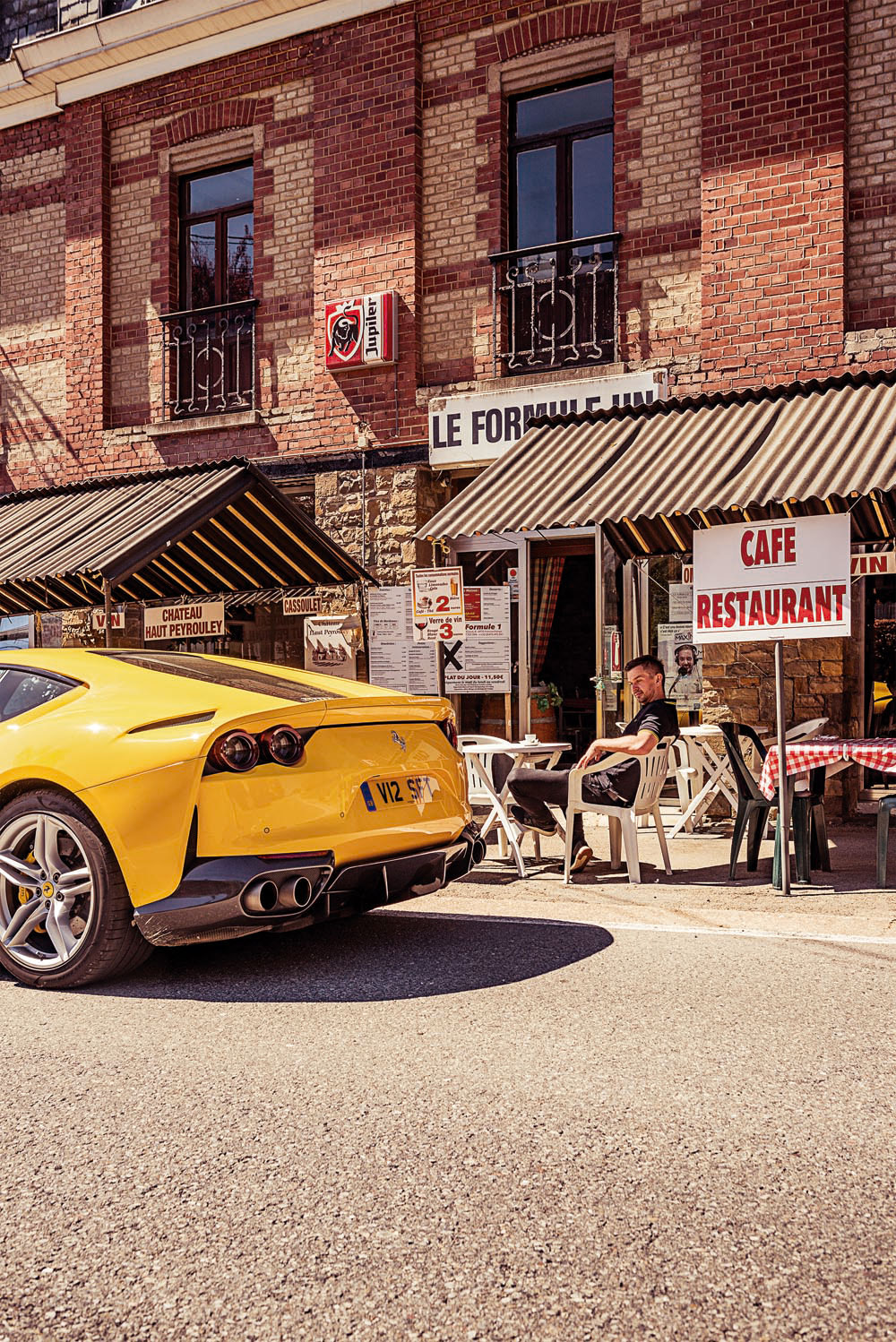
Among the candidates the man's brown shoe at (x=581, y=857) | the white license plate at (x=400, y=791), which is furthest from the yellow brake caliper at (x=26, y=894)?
the man's brown shoe at (x=581, y=857)

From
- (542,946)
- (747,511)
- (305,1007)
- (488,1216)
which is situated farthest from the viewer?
(747,511)

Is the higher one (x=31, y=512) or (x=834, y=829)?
(x=31, y=512)

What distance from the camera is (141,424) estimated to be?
47.8 ft

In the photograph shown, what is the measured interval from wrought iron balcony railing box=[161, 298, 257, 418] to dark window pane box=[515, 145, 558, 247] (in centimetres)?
309

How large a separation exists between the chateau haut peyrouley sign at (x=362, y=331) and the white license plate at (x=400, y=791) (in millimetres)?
7954

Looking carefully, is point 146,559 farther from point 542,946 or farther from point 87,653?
point 542,946

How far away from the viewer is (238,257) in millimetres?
14281

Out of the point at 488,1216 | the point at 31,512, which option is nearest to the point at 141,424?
the point at 31,512

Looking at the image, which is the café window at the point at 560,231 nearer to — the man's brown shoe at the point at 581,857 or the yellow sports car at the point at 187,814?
the man's brown shoe at the point at 581,857

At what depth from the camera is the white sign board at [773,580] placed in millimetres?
7207

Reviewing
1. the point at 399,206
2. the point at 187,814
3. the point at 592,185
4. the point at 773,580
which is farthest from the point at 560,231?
the point at 187,814

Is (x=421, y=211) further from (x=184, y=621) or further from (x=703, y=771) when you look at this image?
(x=703, y=771)

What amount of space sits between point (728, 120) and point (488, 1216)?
422 inches

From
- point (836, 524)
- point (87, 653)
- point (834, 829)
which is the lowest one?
point (834, 829)
